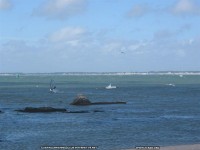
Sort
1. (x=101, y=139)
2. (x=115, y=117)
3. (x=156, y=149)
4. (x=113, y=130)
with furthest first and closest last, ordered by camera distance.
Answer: (x=115, y=117)
(x=113, y=130)
(x=101, y=139)
(x=156, y=149)

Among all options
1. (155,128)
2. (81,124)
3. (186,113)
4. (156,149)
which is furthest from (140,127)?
(156,149)

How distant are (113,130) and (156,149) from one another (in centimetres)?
2754

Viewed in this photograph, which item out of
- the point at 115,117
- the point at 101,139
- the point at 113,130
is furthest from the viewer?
the point at 115,117

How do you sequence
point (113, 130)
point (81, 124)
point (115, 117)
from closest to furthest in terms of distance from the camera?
point (113, 130)
point (81, 124)
point (115, 117)

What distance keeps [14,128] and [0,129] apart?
150cm

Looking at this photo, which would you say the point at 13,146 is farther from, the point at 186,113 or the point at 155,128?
the point at 186,113

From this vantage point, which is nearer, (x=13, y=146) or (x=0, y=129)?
(x=13, y=146)

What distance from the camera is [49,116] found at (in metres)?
69.6

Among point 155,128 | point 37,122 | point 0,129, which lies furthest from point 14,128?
point 155,128

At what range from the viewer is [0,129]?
5475 cm

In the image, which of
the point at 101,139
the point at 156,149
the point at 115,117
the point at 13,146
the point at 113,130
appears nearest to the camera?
the point at 156,149

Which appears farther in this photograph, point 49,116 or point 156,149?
point 49,116

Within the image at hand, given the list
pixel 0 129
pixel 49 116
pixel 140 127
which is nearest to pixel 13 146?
pixel 0 129

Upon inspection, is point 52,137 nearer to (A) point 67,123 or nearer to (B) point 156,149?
(A) point 67,123
